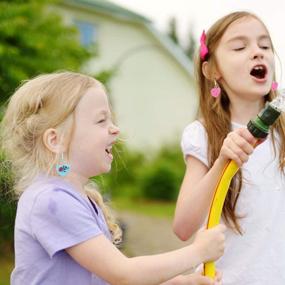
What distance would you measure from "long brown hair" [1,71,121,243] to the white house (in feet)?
57.8

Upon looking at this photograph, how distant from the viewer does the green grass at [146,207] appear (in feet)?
51.6

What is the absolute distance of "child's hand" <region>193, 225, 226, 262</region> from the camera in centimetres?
189

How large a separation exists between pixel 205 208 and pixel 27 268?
2.21ft

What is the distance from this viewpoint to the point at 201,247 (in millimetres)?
1889

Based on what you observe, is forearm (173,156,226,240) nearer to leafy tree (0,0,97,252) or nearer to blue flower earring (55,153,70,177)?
blue flower earring (55,153,70,177)

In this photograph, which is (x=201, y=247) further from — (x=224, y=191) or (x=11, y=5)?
(x=11, y=5)

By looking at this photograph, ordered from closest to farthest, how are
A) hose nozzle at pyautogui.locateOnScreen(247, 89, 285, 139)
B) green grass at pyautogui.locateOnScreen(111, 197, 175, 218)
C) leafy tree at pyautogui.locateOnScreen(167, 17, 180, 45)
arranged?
hose nozzle at pyautogui.locateOnScreen(247, 89, 285, 139) → green grass at pyautogui.locateOnScreen(111, 197, 175, 218) → leafy tree at pyautogui.locateOnScreen(167, 17, 180, 45)

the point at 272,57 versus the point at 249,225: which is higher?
the point at 272,57

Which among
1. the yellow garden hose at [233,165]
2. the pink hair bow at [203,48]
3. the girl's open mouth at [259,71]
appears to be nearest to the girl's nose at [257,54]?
the girl's open mouth at [259,71]

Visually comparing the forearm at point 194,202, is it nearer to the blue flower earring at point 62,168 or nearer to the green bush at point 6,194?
the blue flower earring at point 62,168

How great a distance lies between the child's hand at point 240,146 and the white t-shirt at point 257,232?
0.47m

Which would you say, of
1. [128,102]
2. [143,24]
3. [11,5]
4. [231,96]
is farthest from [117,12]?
[231,96]

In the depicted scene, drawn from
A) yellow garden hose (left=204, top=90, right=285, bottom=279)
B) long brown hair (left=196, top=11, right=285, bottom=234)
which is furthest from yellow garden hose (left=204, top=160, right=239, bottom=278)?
long brown hair (left=196, top=11, right=285, bottom=234)

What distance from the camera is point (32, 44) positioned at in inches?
249
